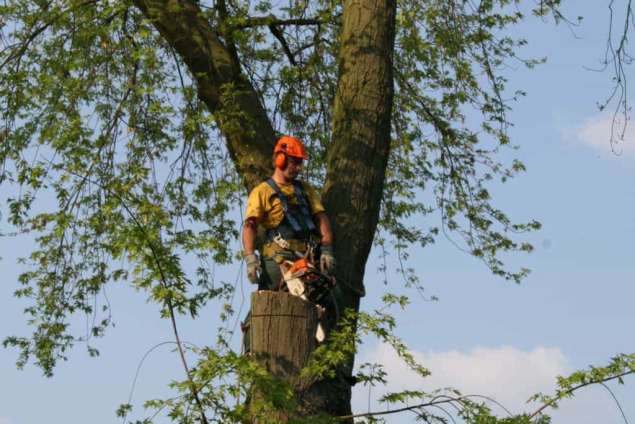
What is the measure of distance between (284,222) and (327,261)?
434mm

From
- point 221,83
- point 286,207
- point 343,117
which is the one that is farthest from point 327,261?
point 221,83

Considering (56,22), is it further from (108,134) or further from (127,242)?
(127,242)

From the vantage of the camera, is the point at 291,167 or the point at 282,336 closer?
the point at 282,336

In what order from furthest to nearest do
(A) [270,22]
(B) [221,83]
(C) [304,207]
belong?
(A) [270,22] < (B) [221,83] < (C) [304,207]

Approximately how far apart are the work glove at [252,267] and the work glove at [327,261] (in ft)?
1.47

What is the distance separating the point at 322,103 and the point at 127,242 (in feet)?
18.0

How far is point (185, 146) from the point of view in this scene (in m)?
11.3

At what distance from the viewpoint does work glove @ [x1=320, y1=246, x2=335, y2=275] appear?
781cm

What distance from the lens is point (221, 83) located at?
376 inches

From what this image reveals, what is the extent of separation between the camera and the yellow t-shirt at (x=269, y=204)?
7.92 m

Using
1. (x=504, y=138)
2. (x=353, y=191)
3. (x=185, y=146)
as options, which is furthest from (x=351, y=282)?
(x=504, y=138)

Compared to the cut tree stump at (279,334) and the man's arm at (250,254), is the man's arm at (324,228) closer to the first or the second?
the man's arm at (250,254)

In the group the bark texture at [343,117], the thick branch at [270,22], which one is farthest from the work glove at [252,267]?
the thick branch at [270,22]

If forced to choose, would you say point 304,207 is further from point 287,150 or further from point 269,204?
point 287,150
